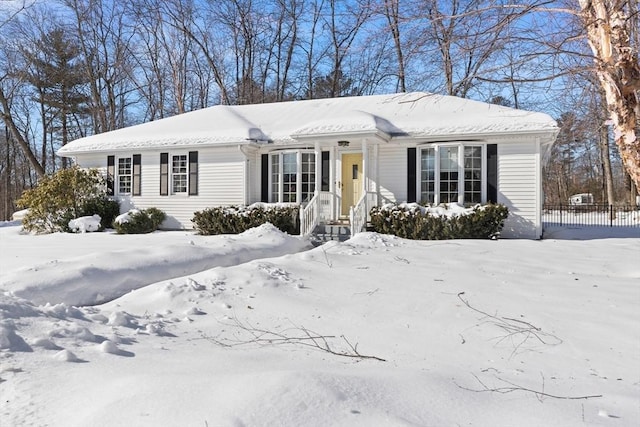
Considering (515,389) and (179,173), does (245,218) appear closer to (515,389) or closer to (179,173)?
(179,173)

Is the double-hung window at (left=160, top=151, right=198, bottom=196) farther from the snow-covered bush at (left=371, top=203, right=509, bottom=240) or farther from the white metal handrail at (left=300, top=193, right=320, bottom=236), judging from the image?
the snow-covered bush at (left=371, top=203, right=509, bottom=240)

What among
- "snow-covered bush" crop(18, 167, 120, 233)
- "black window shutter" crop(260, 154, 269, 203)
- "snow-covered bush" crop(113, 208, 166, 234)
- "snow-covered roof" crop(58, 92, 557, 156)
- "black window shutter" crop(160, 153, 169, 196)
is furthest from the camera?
"black window shutter" crop(160, 153, 169, 196)

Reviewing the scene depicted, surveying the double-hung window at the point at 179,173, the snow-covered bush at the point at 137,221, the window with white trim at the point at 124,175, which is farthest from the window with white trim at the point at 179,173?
the window with white trim at the point at 124,175

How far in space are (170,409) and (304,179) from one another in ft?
41.1

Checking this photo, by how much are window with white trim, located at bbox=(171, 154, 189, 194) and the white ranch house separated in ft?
0.12

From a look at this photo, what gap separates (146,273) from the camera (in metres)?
5.87

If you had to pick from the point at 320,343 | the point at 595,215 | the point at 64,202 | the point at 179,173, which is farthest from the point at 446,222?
the point at 595,215

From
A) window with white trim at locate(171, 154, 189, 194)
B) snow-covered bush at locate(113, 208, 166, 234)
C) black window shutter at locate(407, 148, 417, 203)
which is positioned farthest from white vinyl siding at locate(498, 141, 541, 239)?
snow-covered bush at locate(113, 208, 166, 234)

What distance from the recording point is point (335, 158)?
13828 millimetres

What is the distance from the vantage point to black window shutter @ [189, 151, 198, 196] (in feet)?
50.0

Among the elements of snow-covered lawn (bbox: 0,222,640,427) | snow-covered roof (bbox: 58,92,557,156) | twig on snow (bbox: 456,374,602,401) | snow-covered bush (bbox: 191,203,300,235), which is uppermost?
snow-covered roof (bbox: 58,92,557,156)

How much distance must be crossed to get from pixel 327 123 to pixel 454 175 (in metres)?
4.05

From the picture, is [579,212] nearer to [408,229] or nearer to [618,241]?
[618,241]

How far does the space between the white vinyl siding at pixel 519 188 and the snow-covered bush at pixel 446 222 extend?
0.65 meters
